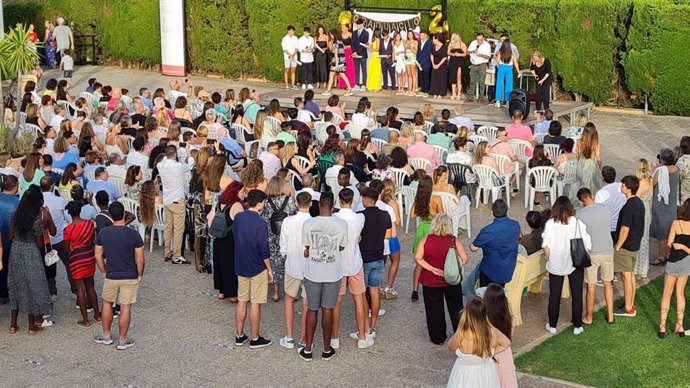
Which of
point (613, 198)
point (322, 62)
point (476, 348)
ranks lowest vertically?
point (476, 348)

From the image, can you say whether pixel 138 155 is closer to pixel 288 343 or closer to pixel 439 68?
pixel 288 343

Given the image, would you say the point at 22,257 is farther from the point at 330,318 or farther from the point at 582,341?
the point at 582,341

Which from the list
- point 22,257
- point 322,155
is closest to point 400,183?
point 322,155

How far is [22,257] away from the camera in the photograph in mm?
10922

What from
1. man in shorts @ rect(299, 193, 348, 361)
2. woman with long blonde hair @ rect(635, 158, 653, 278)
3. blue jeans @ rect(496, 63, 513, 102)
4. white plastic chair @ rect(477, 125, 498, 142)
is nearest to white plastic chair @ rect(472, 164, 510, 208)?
white plastic chair @ rect(477, 125, 498, 142)

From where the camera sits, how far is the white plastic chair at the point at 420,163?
1548cm

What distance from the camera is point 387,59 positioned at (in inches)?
951

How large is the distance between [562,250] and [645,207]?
238 cm

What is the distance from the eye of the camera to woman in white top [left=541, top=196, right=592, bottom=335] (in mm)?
10602

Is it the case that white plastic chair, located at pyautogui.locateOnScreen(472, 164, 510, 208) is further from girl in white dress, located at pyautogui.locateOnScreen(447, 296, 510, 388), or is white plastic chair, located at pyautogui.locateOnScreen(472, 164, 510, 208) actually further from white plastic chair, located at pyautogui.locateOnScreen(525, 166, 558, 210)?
girl in white dress, located at pyautogui.locateOnScreen(447, 296, 510, 388)

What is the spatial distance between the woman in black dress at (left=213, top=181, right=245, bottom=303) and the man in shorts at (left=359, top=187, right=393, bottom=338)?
148 cm

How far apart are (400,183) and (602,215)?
14.6 ft

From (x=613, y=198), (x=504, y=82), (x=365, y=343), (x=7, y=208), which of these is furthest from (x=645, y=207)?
(x=504, y=82)

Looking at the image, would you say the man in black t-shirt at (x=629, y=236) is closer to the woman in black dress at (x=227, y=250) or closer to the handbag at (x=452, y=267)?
the handbag at (x=452, y=267)
